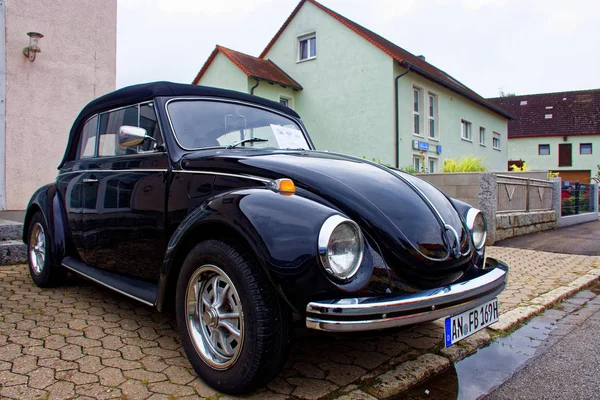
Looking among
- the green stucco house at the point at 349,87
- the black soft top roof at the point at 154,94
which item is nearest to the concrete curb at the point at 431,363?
the black soft top roof at the point at 154,94

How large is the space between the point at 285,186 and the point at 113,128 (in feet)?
6.65

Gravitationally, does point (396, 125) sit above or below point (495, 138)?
below

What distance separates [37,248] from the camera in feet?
14.3

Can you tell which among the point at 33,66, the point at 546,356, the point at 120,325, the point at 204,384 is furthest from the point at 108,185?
the point at 33,66

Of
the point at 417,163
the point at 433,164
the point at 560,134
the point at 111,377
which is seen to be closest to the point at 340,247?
the point at 111,377

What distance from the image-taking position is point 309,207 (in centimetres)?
211

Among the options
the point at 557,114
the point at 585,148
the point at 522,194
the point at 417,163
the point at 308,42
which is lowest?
the point at 522,194

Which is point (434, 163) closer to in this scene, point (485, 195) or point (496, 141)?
point (496, 141)

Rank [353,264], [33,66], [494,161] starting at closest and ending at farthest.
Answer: [353,264] < [33,66] < [494,161]

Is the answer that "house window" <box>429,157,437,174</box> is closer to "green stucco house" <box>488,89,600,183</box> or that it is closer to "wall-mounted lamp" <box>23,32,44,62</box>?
"wall-mounted lamp" <box>23,32,44,62</box>

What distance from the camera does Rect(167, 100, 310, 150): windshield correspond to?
305cm

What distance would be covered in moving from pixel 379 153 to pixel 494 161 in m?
12.0

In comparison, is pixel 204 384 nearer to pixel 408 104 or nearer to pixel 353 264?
pixel 353 264

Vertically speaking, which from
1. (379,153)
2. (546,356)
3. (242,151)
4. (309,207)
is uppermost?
(379,153)
